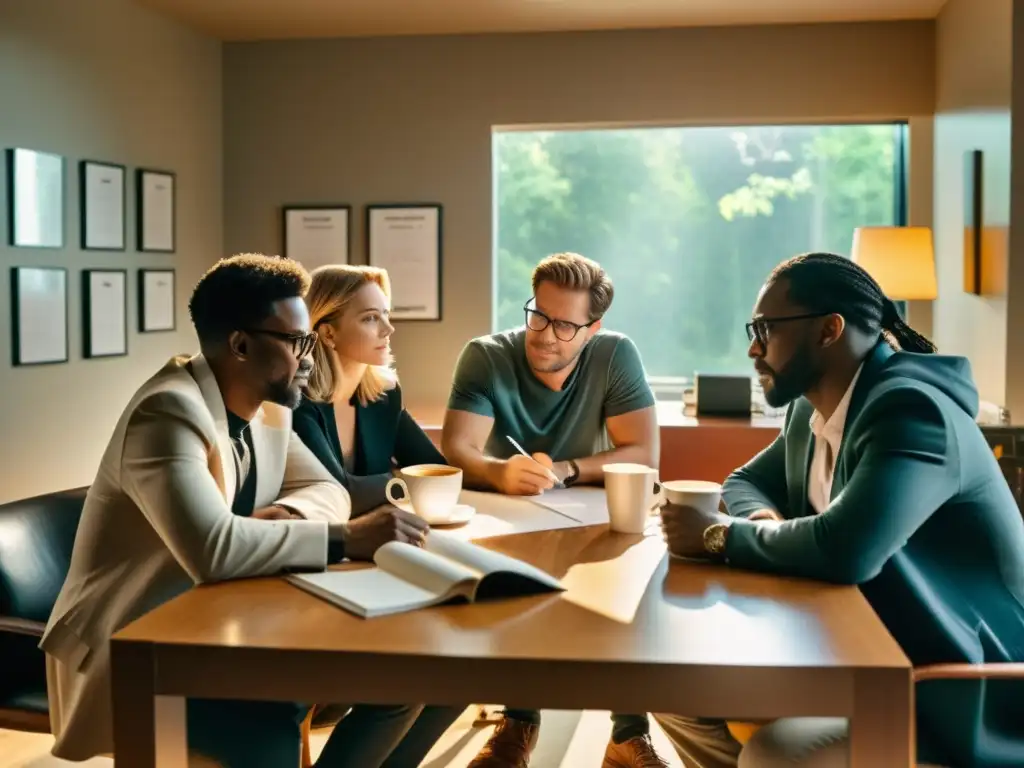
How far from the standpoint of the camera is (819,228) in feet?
16.9

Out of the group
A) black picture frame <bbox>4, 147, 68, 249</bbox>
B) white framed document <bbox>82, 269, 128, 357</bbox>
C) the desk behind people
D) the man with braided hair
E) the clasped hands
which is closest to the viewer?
the man with braided hair

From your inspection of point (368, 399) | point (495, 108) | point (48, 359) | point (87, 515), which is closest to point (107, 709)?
point (87, 515)

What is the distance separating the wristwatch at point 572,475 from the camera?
258cm

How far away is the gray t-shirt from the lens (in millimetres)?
2863

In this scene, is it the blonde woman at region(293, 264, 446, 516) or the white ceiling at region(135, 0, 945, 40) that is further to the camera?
the white ceiling at region(135, 0, 945, 40)

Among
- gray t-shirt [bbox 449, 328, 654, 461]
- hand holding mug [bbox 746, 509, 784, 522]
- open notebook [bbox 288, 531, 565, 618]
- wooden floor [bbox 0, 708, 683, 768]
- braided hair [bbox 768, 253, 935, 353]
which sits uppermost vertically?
braided hair [bbox 768, 253, 935, 353]

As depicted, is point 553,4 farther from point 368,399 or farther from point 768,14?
point 368,399

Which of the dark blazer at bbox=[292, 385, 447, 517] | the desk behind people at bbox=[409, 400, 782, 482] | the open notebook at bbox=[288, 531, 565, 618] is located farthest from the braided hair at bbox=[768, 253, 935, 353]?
the desk behind people at bbox=[409, 400, 782, 482]

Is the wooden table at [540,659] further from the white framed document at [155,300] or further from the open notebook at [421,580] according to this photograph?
the white framed document at [155,300]

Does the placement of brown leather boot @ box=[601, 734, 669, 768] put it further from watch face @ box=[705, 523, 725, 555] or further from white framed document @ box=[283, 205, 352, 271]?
white framed document @ box=[283, 205, 352, 271]

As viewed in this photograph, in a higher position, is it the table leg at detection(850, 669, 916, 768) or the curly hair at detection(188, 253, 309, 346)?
the curly hair at detection(188, 253, 309, 346)

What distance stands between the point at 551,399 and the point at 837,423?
3.64 feet

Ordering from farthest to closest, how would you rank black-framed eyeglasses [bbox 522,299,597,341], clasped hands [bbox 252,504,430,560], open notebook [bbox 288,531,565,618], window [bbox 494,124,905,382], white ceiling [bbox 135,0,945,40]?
window [bbox 494,124,905,382] → white ceiling [bbox 135,0,945,40] → black-framed eyeglasses [bbox 522,299,597,341] → clasped hands [bbox 252,504,430,560] → open notebook [bbox 288,531,565,618]

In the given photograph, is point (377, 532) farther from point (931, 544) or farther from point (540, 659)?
Result: point (931, 544)
